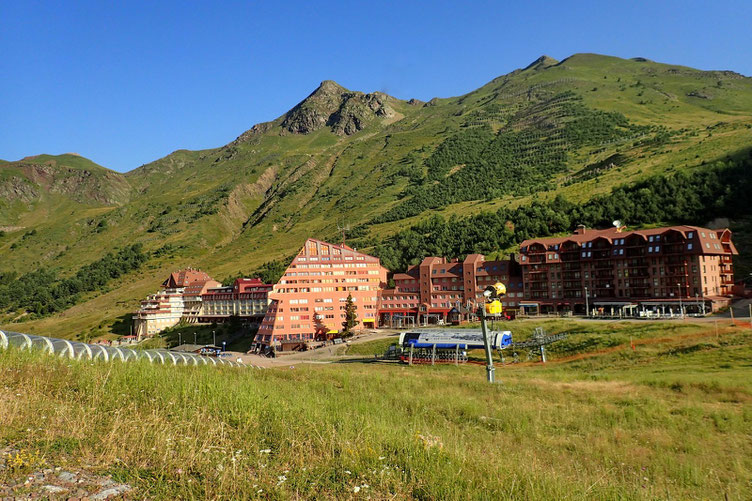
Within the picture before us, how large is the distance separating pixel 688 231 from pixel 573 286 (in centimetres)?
2176

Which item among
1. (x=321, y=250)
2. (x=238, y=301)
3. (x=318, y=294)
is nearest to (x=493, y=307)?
(x=318, y=294)

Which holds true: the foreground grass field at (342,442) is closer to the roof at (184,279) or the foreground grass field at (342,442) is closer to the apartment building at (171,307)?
the apartment building at (171,307)

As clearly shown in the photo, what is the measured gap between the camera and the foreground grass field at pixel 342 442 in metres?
5.77

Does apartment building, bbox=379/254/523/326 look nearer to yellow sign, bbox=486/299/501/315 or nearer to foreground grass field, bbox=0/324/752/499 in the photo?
yellow sign, bbox=486/299/501/315

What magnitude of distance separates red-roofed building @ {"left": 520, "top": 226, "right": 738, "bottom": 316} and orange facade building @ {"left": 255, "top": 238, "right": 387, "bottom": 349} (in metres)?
34.2

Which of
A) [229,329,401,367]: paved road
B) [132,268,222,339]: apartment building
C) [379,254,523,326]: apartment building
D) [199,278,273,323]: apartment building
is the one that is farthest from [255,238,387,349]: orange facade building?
[132,268,222,339]: apartment building

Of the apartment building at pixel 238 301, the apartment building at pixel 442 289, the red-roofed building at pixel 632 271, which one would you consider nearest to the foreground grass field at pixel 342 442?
the red-roofed building at pixel 632 271

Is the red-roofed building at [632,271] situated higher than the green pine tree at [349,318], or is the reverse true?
the red-roofed building at [632,271]

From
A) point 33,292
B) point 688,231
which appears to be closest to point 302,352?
point 688,231

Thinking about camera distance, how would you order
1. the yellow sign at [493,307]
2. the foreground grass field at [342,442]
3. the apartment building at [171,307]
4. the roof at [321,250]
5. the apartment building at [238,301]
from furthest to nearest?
the apartment building at [171,307], the apartment building at [238,301], the roof at [321,250], the yellow sign at [493,307], the foreground grass field at [342,442]

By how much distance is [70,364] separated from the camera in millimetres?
11180

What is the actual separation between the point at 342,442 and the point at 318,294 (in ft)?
293

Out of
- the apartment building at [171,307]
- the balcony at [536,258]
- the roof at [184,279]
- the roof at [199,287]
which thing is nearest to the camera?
the balcony at [536,258]

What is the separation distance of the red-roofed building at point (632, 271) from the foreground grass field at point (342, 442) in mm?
68720
